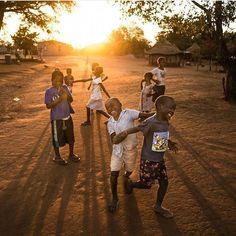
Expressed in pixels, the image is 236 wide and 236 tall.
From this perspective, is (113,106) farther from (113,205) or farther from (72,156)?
(72,156)

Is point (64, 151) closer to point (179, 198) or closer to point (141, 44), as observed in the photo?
point (179, 198)

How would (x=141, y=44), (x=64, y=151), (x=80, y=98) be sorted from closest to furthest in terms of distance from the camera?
(x=64, y=151), (x=80, y=98), (x=141, y=44)

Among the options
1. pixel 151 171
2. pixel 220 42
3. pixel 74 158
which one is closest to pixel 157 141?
pixel 151 171

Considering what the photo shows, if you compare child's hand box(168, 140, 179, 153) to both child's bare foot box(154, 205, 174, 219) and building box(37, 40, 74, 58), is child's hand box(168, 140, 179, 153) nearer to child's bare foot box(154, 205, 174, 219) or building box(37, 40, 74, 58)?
child's bare foot box(154, 205, 174, 219)

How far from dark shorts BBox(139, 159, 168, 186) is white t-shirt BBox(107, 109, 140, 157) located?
0.37 m

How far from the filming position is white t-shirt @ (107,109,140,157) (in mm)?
4289

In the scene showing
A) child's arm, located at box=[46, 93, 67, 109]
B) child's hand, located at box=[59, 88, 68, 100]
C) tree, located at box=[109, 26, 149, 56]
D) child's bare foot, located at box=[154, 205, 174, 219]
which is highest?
tree, located at box=[109, 26, 149, 56]

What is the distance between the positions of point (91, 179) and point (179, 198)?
1.50 meters

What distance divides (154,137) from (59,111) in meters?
2.47

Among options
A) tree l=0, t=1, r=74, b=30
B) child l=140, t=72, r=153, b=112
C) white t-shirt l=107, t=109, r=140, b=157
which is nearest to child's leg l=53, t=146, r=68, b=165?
white t-shirt l=107, t=109, r=140, b=157

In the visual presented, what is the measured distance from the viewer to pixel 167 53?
46.2 metres

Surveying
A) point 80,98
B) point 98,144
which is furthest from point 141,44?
point 98,144

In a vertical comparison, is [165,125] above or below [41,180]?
above

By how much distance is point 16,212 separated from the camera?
4.43 m
